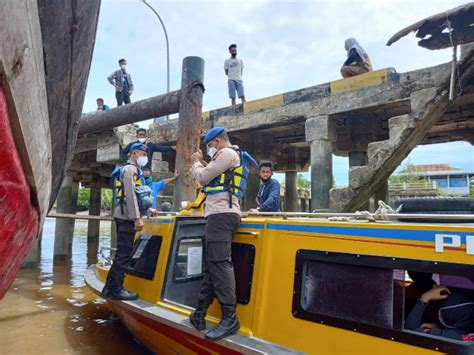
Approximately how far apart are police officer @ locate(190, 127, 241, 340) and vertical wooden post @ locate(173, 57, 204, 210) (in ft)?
6.06

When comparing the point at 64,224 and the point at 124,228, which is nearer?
the point at 124,228

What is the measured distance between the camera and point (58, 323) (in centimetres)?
578

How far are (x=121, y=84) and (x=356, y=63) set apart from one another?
271 inches

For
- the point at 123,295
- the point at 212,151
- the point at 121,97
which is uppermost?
the point at 121,97

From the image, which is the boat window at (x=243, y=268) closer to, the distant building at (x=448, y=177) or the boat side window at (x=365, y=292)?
the boat side window at (x=365, y=292)

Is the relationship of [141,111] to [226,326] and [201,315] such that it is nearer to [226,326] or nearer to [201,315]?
[201,315]

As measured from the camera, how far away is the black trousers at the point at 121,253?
4.25 metres

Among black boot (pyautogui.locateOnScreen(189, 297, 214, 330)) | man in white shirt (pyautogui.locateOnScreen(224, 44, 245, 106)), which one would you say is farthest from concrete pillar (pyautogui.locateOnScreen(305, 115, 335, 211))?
black boot (pyautogui.locateOnScreen(189, 297, 214, 330))

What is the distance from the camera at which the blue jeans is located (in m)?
9.71

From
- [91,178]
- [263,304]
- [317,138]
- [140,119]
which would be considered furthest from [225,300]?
[91,178]

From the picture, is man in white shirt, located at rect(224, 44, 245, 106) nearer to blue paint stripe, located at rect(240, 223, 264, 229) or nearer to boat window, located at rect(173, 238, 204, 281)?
boat window, located at rect(173, 238, 204, 281)

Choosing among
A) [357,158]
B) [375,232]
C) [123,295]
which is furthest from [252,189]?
[375,232]

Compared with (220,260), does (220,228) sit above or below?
above

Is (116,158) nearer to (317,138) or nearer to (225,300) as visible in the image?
(317,138)
